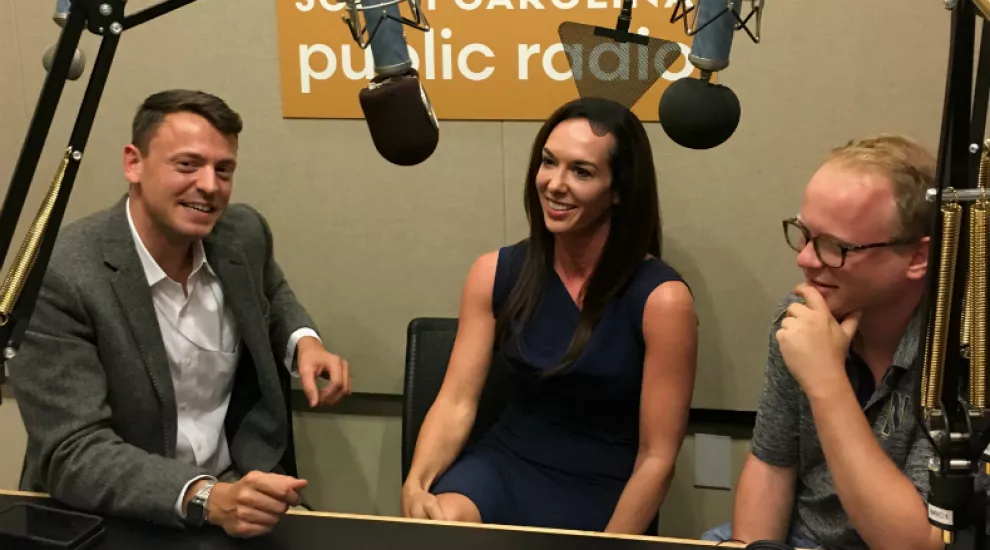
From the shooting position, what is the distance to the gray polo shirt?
1344 millimetres

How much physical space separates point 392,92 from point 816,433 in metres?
0.87

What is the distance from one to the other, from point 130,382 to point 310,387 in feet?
1.11

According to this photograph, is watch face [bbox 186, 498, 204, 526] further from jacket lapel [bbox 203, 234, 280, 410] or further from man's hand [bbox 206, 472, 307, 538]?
jacket lapel [bbox 203, 234, 280, 410]

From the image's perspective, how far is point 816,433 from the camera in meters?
1.42

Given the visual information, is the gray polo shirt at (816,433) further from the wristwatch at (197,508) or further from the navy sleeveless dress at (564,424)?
the wristwatch at (197,508)

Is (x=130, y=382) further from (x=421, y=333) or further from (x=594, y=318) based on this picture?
(x=594, y=318)

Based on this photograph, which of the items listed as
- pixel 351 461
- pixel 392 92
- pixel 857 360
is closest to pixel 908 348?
pixel 857 360

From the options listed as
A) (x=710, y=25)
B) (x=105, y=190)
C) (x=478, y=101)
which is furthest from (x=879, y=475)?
(x=105, y=190)

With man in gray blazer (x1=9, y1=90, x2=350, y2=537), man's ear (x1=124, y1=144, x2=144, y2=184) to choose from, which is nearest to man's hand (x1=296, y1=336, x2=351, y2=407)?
man in gray blazer (x1=9, y1=90, x2=350, y2=537)

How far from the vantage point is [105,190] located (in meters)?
2.37

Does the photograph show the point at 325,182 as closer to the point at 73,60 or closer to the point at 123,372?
the point at 123,372

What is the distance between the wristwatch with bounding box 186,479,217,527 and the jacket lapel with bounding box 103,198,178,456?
19.5 inches

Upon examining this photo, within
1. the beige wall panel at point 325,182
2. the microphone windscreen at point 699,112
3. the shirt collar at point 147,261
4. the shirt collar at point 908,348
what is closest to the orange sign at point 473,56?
the beige wall panel at point 325,182

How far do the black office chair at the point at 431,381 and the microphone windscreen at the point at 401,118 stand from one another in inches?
40.9
